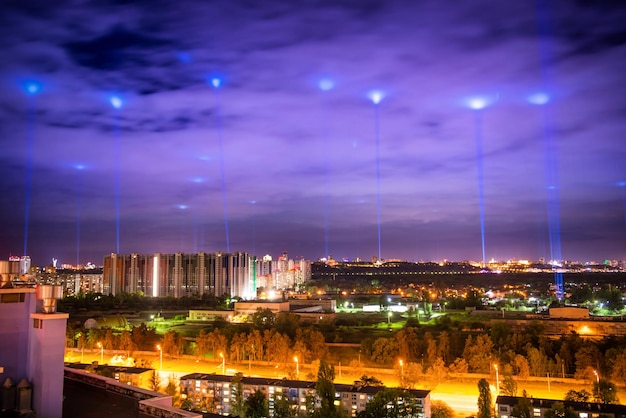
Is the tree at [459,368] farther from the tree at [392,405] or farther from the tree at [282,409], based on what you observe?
the tree at [282,409]

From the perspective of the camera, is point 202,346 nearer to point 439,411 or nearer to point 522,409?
point 439,411

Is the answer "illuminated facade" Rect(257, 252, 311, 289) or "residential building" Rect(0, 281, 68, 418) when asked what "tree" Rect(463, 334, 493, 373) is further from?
"illuminated facade" Rect(257, 252, 311, 289)

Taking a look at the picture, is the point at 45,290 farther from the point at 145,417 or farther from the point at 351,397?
the point at 351,397

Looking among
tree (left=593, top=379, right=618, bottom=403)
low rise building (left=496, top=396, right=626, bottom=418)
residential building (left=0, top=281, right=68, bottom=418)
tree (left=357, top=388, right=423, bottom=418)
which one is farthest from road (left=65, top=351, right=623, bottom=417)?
residential building (left=0, top=281, right=68, bottom=418)

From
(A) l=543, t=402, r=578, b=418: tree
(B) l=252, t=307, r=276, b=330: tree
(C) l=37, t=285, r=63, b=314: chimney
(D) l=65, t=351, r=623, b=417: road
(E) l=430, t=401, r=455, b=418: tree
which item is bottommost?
(D) l=65, t=351, r=623, b=417: road

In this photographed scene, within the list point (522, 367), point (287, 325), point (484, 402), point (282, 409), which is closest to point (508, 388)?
point (484, 402)

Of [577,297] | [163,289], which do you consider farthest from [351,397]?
[163,289]
